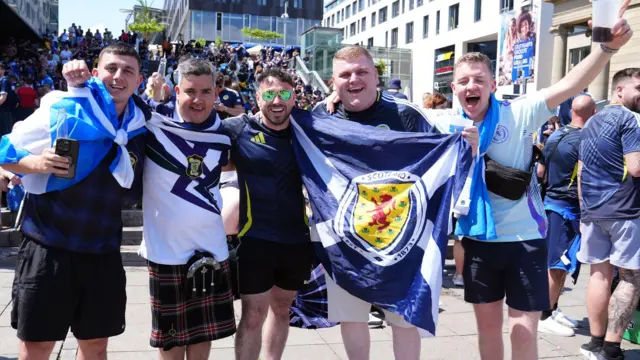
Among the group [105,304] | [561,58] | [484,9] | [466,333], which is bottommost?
[466,333]

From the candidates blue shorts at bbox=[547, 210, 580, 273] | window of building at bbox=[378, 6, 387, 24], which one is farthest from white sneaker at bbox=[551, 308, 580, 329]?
window of building at bbox=[378, 6, 387, 24]

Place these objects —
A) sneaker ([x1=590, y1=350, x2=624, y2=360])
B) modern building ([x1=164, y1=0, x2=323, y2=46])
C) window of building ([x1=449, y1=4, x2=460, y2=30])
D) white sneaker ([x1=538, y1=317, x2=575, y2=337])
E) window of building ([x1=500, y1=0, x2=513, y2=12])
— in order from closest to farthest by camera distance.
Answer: sneaker ([x1=590, y1=350, x2=624, y2=360]) → white sneaker ([x1=538, y1=317, x2=575, y2=337]) → window of building ([x1=500, y1=0, x2=513, y2=12]) → window of building ([x1=449, y1=4, x2=460, y2=30]) → modern building ([x1=164, y1=0, x2=323, y2=46])

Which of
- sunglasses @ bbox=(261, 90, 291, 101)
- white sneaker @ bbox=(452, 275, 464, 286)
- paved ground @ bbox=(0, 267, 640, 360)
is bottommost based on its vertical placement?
paved ground @ bbox=(0, 267, 640, 360)

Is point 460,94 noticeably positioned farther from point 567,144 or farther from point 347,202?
point 567,144

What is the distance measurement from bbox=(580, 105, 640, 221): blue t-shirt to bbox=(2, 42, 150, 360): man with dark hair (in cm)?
365

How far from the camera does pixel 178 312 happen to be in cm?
348

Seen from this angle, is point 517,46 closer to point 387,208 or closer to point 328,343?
point 328,343

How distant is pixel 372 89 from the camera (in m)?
3.68

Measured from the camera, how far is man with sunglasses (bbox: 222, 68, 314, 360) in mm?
3709

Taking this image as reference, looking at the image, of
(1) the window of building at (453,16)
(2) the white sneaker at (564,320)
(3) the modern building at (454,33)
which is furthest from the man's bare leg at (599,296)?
(1) the window of building at (453,16)

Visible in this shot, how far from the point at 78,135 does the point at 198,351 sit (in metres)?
1.50

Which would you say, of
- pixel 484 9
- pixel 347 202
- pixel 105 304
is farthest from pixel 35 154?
pixel 484 9

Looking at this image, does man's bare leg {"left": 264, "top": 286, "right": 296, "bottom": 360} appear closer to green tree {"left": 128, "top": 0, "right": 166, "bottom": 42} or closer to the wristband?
the wristband

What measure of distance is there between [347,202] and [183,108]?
1.17 m
